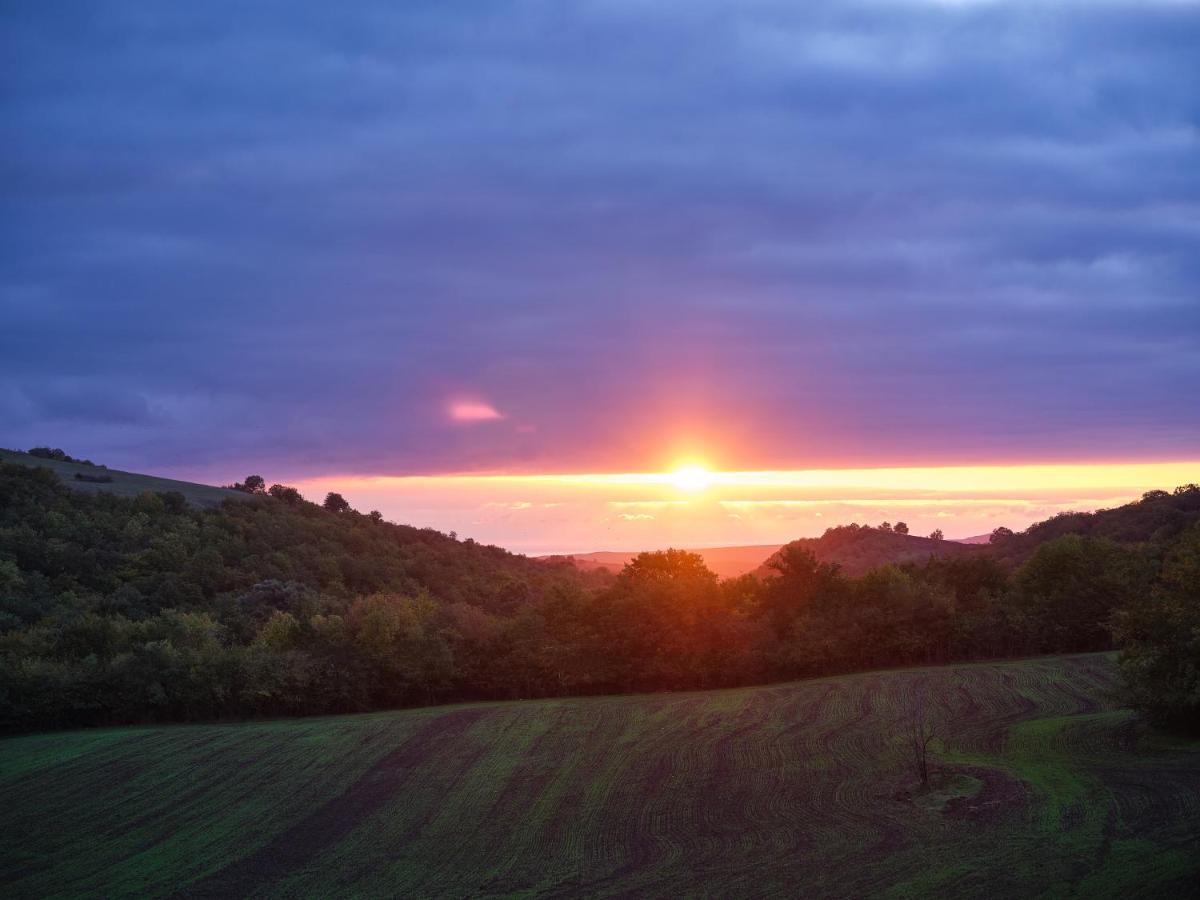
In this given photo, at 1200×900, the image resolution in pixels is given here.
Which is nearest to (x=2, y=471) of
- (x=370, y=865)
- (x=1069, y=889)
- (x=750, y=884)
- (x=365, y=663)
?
(x=365, y=663)

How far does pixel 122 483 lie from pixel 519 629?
220 feet

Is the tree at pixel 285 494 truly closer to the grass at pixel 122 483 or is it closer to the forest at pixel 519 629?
the grass at pixel 122 483

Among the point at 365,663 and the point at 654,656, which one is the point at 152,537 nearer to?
the point at 365,663

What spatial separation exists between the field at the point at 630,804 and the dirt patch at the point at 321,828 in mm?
100

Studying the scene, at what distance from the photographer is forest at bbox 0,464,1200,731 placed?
4600 centimetres

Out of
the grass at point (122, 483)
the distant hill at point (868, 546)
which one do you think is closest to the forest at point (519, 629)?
the grass at point (122, 483)

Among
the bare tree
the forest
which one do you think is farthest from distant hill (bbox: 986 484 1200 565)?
the bare tree

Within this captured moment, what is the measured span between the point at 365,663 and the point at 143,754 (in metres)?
14.0

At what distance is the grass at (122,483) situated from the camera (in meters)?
96.6

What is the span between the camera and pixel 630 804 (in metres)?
28.1

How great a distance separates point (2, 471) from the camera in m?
87.9

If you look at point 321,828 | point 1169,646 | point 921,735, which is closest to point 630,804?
point 321,828

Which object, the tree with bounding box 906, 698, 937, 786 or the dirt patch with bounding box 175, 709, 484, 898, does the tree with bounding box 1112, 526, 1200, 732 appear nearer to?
the tree with bounding box 906, 698, 937, 786

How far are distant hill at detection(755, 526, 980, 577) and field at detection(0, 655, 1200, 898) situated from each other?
86.0 m
